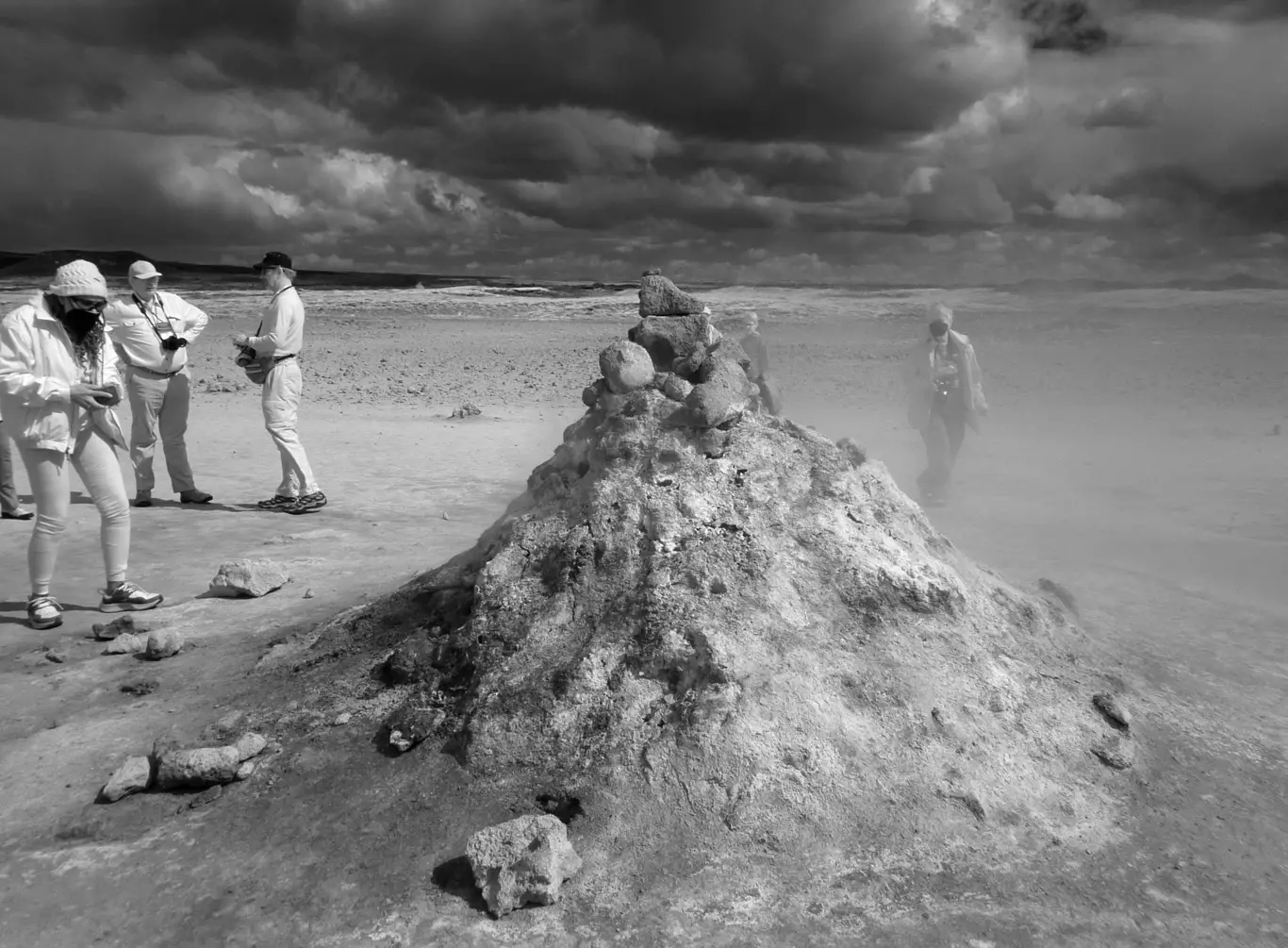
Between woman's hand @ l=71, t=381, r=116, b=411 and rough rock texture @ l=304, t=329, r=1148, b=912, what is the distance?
161 cm

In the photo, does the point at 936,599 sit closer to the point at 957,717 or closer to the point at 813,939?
the point at 957,717

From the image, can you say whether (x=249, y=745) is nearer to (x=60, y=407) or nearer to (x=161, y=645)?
(x=161, y=645)

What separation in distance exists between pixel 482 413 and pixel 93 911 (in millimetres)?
11701

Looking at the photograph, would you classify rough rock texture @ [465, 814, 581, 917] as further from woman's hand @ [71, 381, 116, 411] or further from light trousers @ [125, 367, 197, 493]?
light trousers @ [125, 367, 197, 493]

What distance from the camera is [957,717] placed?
10.9 feet

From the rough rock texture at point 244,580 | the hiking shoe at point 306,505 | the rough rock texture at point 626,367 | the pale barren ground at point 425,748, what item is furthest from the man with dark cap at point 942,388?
the rough rock texture at point 244,580

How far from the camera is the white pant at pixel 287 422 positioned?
7.21m

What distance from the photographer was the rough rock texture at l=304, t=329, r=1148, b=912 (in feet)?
9.68

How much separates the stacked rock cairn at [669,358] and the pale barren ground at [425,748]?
5.90 feet

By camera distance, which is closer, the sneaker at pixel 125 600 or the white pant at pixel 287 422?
the sneaker at pixel 125 600

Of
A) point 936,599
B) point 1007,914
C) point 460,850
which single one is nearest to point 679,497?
point 936,599

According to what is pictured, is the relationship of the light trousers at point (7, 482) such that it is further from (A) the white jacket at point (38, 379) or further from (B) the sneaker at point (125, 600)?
(A) the white jacket at point (38, 379)

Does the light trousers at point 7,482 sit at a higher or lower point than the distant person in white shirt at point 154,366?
lower

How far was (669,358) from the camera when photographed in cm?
447
